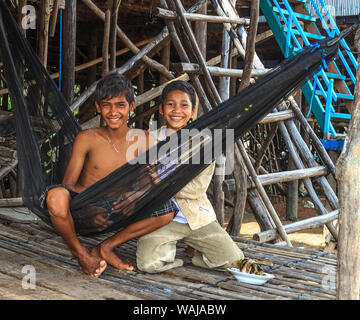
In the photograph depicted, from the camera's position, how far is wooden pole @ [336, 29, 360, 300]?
1.60m

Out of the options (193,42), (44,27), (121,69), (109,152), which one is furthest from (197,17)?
(109,152)

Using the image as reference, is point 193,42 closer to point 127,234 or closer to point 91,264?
point 127,234

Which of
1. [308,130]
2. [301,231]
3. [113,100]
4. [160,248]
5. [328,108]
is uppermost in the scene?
[113,100]

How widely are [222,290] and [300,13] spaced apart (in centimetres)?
329

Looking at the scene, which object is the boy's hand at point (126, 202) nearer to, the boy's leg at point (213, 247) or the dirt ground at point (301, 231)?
the boy's leg at point (213, 247)

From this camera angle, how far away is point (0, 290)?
5.89 ft

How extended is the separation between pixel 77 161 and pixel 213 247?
690 mm

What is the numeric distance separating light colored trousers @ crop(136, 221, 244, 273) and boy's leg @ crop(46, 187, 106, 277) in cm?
19

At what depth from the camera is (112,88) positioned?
7.32ft

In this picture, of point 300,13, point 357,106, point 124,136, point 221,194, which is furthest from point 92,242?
point 300,13

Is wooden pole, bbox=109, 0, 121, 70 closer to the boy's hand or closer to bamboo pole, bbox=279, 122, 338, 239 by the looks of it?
→ bamboo pole, bbox=279, 122, 338, 239

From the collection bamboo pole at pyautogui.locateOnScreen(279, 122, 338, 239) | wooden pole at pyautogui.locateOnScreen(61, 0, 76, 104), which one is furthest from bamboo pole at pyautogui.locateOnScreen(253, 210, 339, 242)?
wooden pole at pyautogui.locateOnScreen(61, 0, 76, 104)

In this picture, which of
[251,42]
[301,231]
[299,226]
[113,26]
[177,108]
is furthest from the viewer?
[301,231]

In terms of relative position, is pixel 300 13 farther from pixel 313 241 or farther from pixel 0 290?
pixel 0 290
